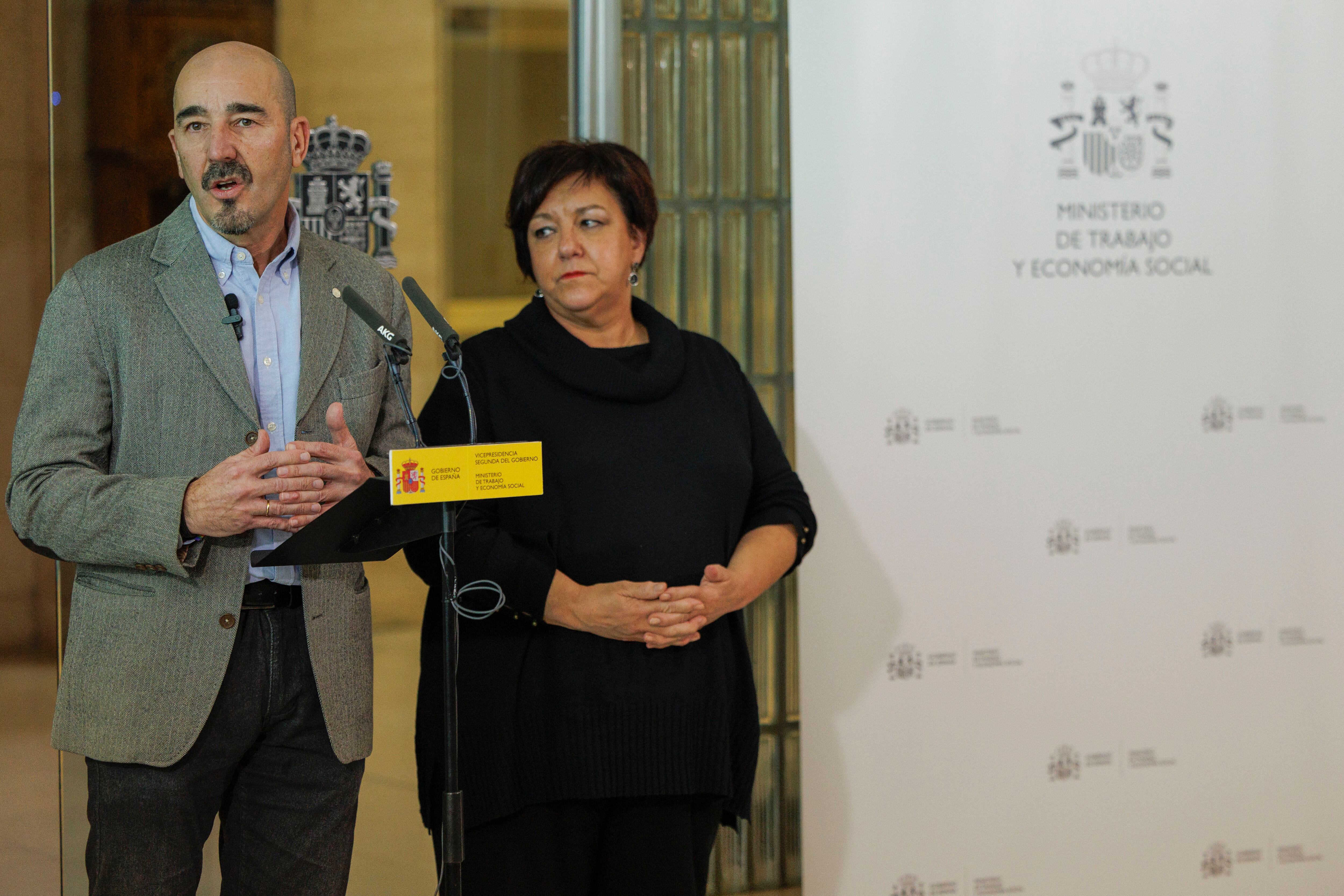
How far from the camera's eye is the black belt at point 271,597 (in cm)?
171

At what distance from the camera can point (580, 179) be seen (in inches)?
82.8

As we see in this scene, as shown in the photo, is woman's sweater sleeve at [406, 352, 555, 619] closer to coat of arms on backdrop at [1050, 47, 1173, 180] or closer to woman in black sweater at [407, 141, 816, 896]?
woman in black sweater at [407, 141, 816, 896]

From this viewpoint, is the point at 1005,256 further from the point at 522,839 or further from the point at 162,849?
the point at 162,849

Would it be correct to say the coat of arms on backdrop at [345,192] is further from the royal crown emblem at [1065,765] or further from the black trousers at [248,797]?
the royal crown emblem at [1065,765]

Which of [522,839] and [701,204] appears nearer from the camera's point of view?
[522,839]

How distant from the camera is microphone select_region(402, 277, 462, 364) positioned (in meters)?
1.38

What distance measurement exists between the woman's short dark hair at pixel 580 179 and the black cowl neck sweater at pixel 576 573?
202 mm

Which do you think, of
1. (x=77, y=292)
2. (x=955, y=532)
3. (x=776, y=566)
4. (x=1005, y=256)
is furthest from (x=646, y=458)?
(x=1005, y=256)

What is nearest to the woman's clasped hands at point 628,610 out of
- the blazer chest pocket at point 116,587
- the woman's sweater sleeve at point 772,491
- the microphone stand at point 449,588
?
the woman's sweater sleeve at point 772,491

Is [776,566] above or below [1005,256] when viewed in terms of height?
below

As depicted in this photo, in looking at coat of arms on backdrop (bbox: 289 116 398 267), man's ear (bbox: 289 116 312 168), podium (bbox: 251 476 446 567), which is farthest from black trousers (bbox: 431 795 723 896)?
coat of arms on backdrop (bbox: 289 116 398 267)

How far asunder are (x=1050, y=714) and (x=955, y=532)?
544mm

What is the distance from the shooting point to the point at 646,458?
2.03 meters

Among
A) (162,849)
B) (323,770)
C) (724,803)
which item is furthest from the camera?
(724,803)
